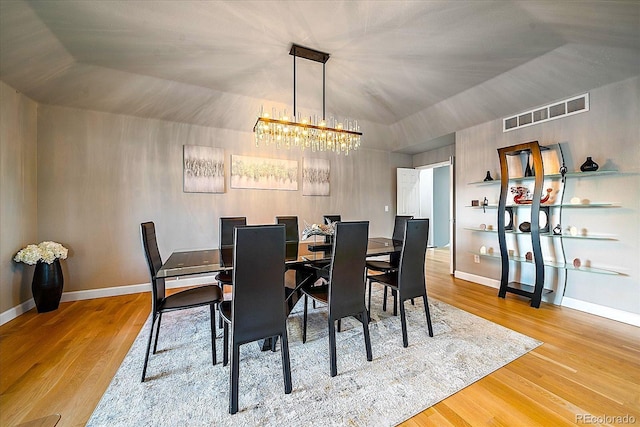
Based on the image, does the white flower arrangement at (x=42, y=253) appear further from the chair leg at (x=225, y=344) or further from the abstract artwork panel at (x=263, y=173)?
the chair leg at (x=225, y=344)

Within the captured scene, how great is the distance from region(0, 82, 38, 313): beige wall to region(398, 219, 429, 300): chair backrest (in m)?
4.02

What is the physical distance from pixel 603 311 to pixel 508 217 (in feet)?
4.47

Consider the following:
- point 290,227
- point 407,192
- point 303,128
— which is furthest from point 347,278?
point 407,192

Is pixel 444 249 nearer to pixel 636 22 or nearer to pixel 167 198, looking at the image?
pixel 636 22

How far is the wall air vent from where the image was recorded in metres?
3.01

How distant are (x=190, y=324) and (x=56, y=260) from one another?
75.1 inches

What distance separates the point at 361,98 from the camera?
3.82 metres

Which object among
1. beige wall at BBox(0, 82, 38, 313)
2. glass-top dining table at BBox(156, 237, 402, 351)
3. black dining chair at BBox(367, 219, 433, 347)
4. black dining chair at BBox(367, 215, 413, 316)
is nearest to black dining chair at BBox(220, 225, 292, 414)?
glass-top dining table at BBox(156, 237, 402, 351)

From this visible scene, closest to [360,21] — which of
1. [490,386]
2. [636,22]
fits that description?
[636,22]

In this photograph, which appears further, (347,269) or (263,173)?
(263,173)

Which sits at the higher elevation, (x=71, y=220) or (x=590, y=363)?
(x=71, y=220)

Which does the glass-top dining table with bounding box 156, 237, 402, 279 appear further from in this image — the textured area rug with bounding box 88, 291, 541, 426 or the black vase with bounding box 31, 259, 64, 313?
the black vase with bounding box 31, 259, 64, 313

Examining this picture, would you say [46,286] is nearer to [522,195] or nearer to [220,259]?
[220,259]

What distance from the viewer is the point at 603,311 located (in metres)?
2.85
